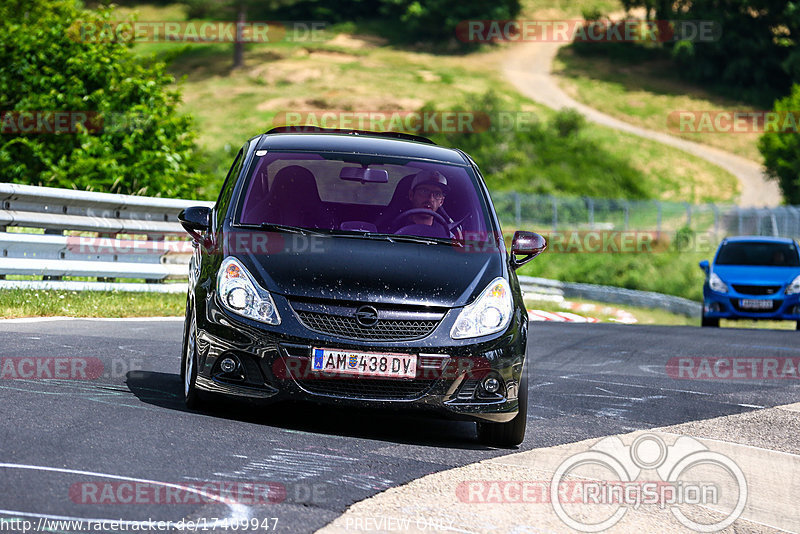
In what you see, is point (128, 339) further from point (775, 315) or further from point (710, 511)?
point (775, 315)

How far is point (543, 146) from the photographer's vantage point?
75750 mm

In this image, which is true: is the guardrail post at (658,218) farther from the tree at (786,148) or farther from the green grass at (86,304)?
the green grass at (86,304)

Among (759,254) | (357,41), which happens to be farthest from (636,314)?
(357,41)

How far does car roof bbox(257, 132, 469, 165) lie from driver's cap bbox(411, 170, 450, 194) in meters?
0.21

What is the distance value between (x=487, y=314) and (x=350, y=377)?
2.86 feet

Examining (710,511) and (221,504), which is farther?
(710,511)

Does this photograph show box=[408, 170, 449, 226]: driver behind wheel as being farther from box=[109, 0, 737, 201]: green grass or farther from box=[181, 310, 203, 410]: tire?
box=[109, 0, 737, 201]: green grass

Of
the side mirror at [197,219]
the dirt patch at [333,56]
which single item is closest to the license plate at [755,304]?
the side mirror at [197,219]

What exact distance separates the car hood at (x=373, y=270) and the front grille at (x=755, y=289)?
13763 millimetres

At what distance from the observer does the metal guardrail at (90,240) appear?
42.3 feet

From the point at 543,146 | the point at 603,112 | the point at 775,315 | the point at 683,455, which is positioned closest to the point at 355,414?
the point at 683,455

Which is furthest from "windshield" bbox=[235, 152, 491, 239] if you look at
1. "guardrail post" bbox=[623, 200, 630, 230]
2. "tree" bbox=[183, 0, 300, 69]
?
"tree" bbox=[183, 0, 300, 69]

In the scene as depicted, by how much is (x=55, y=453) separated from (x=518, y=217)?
37.1m

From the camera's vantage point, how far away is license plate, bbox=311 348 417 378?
647cm
